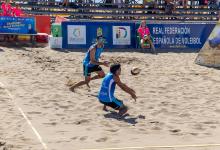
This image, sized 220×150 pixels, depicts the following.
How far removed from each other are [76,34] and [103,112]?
1089 centimetres

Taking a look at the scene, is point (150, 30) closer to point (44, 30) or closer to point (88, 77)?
point (44, 30)

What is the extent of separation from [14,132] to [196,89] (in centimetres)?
527

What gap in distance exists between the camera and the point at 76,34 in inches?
768

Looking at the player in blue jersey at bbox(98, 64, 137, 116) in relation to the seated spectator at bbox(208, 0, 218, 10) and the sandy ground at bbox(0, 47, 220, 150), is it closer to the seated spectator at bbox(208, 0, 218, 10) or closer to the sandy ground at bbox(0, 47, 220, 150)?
the sandy ground at bbox(0, 47, 220, 150)

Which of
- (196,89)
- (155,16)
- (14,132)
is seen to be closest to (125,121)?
(14,132)

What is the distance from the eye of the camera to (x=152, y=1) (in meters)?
27.5

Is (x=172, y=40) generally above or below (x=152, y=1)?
below

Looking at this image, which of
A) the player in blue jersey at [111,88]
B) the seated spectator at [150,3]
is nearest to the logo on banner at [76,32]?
the seated spectator at [150,3]

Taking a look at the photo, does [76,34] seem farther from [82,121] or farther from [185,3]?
[82,121]

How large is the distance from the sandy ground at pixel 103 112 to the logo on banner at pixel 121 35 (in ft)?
16.5

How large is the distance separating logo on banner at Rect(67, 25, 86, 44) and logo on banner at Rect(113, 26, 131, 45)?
4.33 ft

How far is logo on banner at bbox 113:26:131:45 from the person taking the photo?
787 inches

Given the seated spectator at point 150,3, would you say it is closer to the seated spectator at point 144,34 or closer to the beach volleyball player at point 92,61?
the seated spectator at point 144,34

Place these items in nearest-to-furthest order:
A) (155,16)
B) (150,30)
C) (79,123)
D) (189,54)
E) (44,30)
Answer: (79,123) → (189,54) → (150,30) → (44,30) → (155,16)
